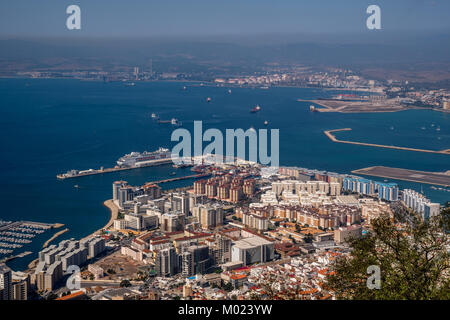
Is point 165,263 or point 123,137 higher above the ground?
point 123,137

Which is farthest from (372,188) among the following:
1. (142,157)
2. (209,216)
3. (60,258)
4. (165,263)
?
(60,258)

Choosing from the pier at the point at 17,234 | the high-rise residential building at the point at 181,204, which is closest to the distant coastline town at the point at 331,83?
the high-rise residential building at the point at 181,204

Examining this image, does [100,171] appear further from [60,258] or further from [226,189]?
[60,258]

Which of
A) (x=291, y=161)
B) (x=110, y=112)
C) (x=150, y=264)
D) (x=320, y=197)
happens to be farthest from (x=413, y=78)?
(x=150, y=264)

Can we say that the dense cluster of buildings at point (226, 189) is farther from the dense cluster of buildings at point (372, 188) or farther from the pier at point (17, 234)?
the pier at point (17, 234)

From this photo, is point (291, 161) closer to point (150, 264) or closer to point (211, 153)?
point (211, 153)

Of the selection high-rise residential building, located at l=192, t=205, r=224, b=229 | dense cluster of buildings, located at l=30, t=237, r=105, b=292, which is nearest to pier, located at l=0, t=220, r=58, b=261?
dense cluster of buildings, located at l=30, t=237, r=105, b=292
